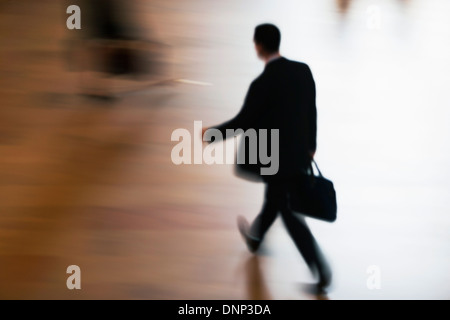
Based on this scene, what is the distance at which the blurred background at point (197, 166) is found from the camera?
101 inches

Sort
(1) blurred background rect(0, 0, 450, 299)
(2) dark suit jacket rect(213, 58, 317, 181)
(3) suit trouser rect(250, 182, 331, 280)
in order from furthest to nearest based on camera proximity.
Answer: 1. (1) blurred background rect(0, 0, 450, 299)
2. (3) suit trouser rect(250, 182, 331, 280)
3. (2) dark suit jacket rect(213, 58, 317, 181)

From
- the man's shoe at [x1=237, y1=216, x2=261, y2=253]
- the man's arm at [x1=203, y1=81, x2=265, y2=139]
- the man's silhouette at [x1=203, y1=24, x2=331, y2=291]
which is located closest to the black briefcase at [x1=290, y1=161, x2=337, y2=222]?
the man's silhouette at [x1=203, y1=24, x2=331, y2=291]

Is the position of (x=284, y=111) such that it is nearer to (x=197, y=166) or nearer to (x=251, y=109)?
(x=251, y=109)

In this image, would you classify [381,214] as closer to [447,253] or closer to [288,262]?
[447,253]

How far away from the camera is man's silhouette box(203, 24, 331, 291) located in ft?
6.97

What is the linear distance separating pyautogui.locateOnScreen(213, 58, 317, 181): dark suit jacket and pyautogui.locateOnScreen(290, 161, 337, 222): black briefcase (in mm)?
58

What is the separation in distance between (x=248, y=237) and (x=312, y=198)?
1.78 ft

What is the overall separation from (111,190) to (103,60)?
1.27 meters

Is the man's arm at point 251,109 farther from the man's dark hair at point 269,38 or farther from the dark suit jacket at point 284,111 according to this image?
the man's dark hair at point 269,38

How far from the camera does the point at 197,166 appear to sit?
10.9 ft

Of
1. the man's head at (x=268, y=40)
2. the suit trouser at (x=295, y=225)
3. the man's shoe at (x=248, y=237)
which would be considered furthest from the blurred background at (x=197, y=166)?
the man's head at (x=268, y=40)

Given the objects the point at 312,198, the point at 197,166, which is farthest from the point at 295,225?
the point at 197,166

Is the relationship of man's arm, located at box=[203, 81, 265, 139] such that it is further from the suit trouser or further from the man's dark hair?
the suit trouser

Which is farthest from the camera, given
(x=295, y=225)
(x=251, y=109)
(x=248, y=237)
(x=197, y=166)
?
(x=197, y=166)
